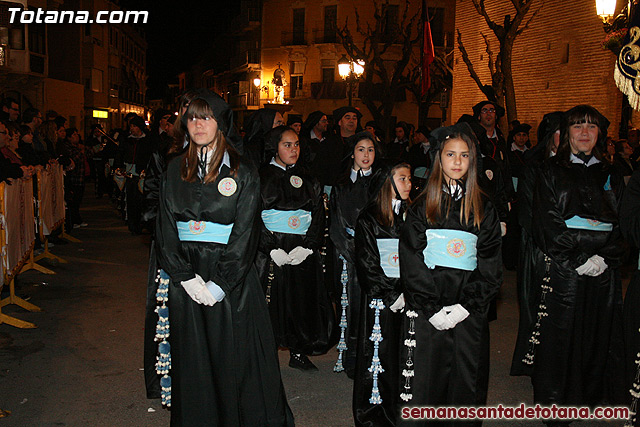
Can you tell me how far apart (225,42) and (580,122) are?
223 ft

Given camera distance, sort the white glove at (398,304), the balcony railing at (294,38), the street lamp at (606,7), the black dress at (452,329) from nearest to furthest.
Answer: the black dress at (452,329)
the white glove at (398,304)
the street lamp at (606,7)
the balcony railing at (294,38)

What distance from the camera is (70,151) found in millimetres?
14547

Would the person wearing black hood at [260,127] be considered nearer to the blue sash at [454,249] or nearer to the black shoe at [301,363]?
the black shoe at [301,363]

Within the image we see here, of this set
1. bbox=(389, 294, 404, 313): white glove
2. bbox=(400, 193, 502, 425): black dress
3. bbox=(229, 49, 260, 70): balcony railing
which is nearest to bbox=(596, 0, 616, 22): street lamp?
bbox=(400, 193, 502, 425): black dress

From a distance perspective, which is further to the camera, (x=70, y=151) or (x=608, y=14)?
(x=70, y=151)

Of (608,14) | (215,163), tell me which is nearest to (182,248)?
(215,163)

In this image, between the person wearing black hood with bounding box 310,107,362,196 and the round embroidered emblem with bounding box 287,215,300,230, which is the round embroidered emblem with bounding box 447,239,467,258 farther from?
the person wearing black hood with bounding box 310,107,362,196

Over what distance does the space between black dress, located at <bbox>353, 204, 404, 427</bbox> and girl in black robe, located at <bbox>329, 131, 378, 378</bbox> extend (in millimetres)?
933

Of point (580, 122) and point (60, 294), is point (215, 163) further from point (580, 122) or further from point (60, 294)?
point (60, 294)

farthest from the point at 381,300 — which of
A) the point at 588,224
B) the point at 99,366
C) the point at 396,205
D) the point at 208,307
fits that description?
the point at 99,366

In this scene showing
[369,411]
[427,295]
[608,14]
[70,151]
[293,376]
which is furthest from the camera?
[70,151]

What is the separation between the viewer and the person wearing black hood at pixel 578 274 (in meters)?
5.00

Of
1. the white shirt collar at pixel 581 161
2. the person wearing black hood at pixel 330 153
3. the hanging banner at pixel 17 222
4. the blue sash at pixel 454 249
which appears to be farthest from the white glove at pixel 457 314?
the hanging banner at pixel 17 222

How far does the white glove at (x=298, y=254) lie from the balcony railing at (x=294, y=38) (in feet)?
139
